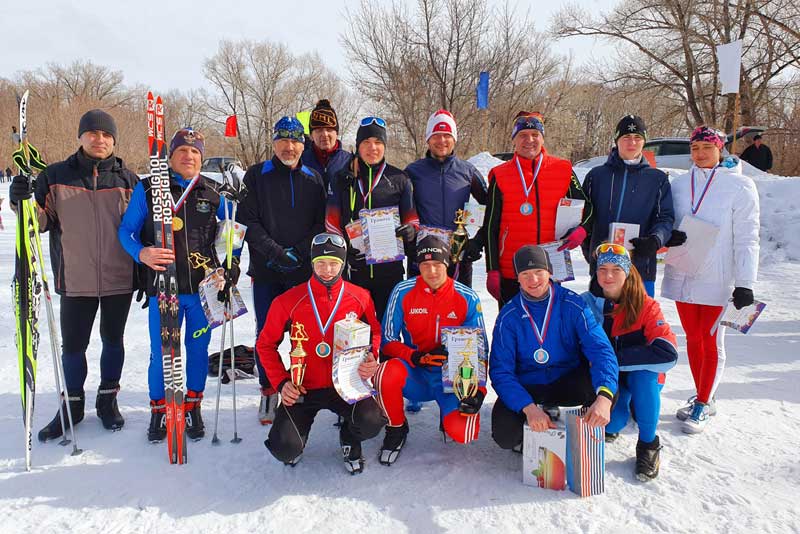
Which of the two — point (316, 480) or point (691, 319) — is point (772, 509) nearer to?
point (691, 319)

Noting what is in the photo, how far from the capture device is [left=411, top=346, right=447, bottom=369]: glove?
3239mm

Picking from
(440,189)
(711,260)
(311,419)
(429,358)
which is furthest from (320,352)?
(711,260)

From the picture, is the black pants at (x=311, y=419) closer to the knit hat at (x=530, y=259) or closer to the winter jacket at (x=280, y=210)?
the winter jacket at (x=280, y=210)

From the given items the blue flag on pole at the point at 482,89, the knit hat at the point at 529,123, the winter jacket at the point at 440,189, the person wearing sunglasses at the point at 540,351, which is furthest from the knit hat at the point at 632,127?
the blue flag on pole at the point at 482,89

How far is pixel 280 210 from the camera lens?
369 cm

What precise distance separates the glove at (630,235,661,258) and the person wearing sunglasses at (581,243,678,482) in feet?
0.58

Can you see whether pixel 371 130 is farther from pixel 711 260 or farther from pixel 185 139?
pixel 711 260

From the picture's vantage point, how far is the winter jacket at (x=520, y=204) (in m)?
3.55

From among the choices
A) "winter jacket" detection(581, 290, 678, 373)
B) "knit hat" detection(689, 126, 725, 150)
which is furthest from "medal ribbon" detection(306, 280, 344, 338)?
"knit hat" detection(689, 126, 725, 150)

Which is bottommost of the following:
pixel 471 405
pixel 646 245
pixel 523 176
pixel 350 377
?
pixel 471 405

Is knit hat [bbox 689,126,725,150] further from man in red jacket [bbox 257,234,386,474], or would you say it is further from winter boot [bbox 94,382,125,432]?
winter boot [bbox 94,382,125,432]

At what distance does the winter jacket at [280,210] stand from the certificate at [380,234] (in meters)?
0.49

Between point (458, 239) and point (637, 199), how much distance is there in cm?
128

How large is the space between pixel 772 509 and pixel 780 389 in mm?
1996
